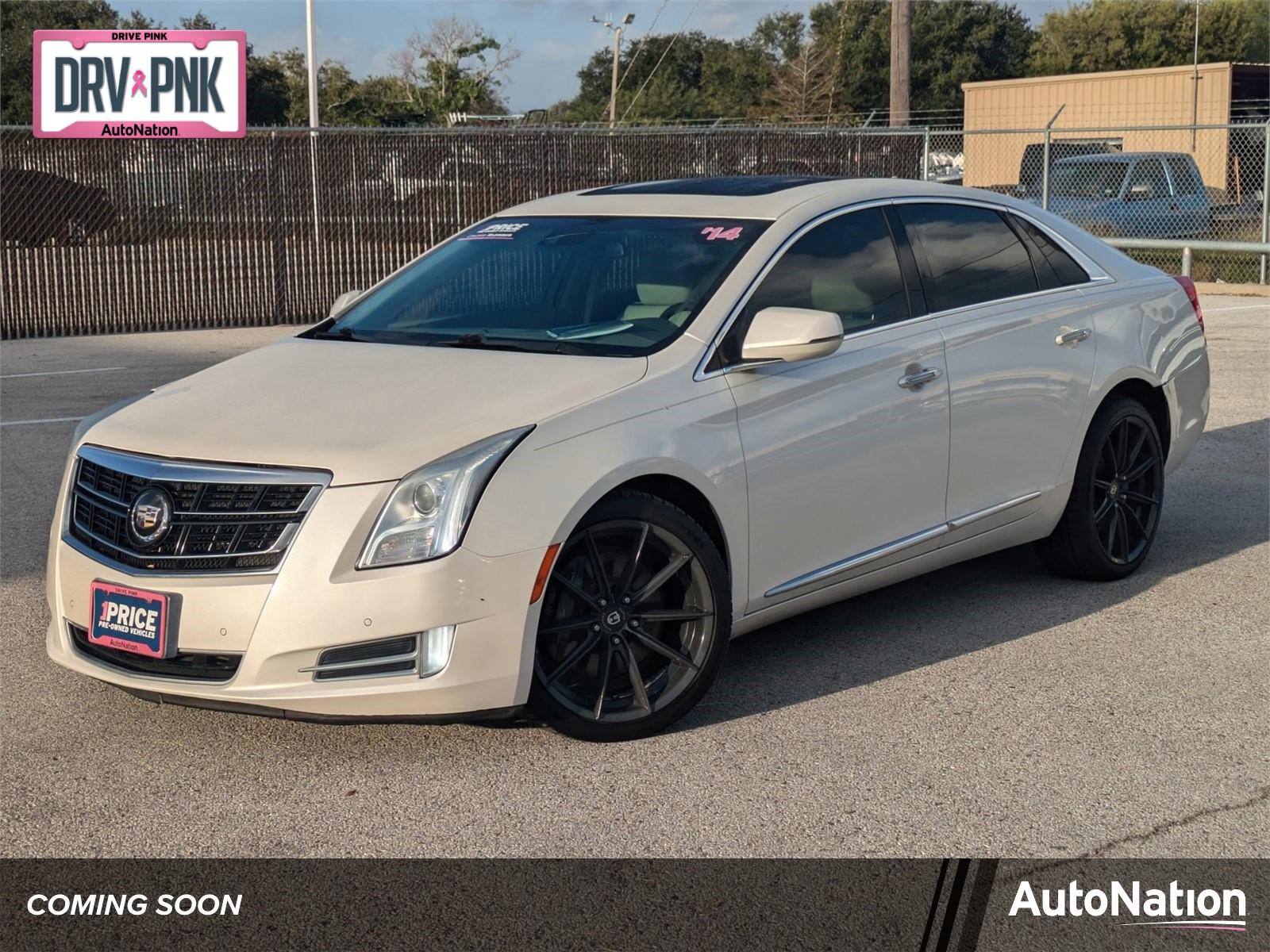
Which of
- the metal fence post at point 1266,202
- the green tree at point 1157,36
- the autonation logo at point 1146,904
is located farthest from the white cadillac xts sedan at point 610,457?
the green tree at point 1157,36

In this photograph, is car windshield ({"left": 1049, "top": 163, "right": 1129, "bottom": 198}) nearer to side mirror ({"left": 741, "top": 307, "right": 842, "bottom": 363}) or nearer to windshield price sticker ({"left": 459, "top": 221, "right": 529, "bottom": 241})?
windshield price sticker ({"left": 459, "top": 221, "right": 529, "bottom": 241})

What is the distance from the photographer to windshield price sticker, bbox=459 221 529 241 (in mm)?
6086

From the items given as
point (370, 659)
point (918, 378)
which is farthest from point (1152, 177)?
point (370, 659)

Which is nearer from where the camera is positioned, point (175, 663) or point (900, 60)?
point (175, 663)

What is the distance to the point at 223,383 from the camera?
5.11 meters

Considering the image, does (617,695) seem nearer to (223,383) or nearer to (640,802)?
(640,802)

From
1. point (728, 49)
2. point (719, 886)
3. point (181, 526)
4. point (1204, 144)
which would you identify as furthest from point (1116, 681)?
point (728, 49)

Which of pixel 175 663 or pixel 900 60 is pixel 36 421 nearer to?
pixel 175 663

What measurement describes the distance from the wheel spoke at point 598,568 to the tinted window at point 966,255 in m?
1.93

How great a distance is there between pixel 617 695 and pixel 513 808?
613 mm

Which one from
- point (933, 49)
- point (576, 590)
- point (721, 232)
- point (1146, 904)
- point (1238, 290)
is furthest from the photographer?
point (933, 49)

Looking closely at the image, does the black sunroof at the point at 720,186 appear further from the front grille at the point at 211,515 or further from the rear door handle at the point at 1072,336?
the front grille at the point at 211,515

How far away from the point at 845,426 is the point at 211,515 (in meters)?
2.08

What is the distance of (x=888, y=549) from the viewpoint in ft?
18.2
